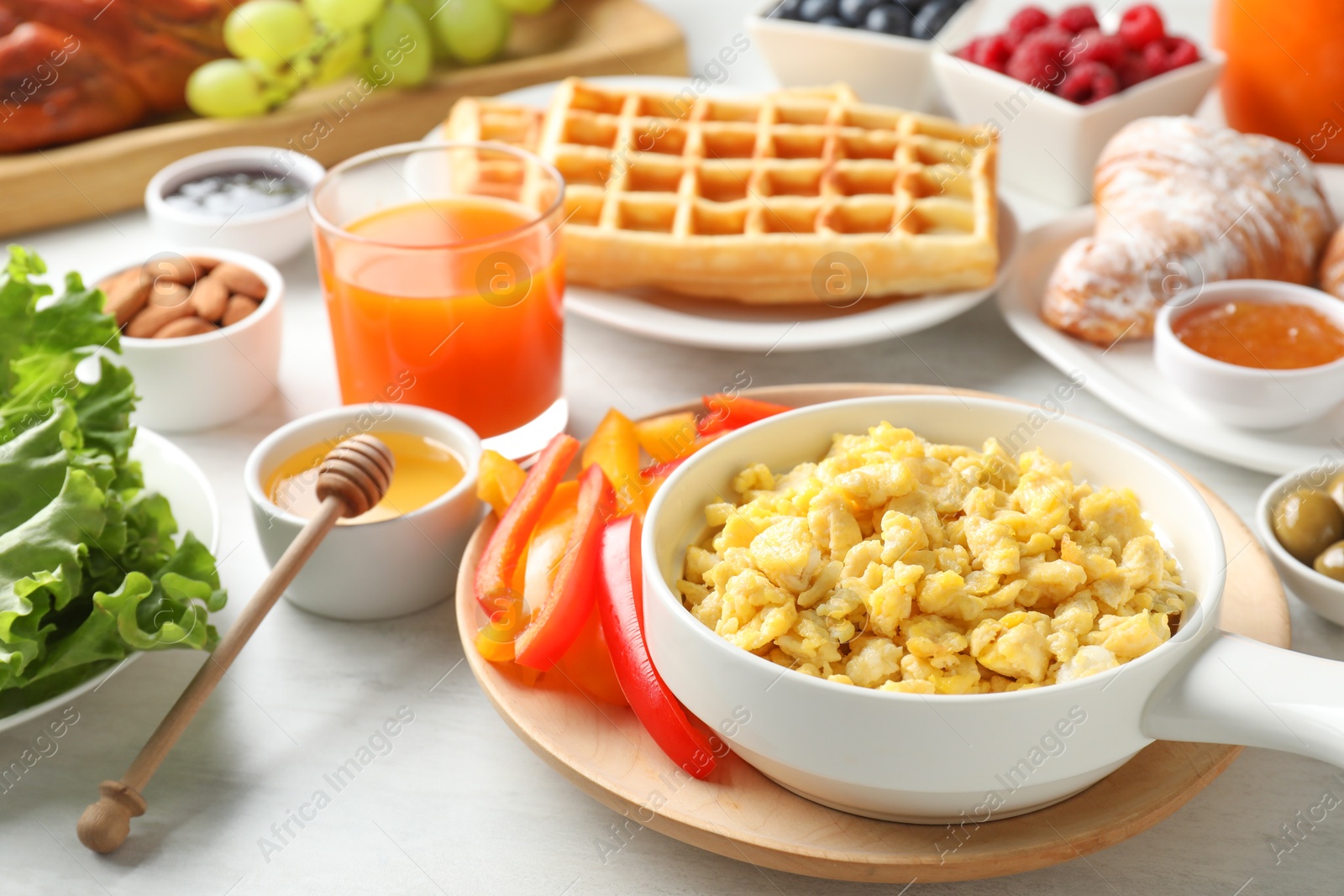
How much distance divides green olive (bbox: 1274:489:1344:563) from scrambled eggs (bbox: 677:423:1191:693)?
323 mm

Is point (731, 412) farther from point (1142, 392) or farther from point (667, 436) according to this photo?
point (1142, 392)

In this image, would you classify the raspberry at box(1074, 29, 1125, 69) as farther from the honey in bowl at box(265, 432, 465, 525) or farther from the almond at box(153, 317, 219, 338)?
the almond at box(153, 317, 219, 338)

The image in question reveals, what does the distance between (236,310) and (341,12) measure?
0.85 meters

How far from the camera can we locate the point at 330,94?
2361 mm

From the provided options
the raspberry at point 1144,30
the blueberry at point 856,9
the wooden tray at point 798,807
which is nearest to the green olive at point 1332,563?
the wooden tray at point 798,807

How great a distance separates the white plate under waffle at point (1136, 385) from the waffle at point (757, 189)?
11 centimetres

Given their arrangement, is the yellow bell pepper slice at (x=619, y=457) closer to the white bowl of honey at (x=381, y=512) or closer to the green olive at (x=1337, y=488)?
the white bowl of honey at (x=381, y=512)

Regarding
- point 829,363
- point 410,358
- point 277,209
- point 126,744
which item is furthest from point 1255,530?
point 277,209

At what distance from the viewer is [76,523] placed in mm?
1068

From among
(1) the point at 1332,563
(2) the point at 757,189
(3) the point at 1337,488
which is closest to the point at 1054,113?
(2) the point at 757,189

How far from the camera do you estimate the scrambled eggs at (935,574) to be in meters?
0.91

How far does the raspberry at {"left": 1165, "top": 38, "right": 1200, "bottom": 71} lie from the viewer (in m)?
2.06

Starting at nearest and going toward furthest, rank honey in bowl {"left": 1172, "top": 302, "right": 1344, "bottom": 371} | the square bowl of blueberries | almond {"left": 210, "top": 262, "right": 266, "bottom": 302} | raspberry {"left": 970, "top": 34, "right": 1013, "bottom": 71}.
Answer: honey in bowl {"left": 1172, "top": 302, "right": 1344, "bottom": 371}, almond {"left": 210, "top": 262, "right": 266, "bottom": 302}, raspberry {"left": 970, "top": 34, "right": 1013, "bottom": 71}, the square bowl of blueberries

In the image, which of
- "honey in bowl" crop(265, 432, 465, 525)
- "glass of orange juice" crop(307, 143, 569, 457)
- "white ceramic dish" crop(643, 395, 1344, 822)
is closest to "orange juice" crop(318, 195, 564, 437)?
"glass of orange juice" crop(307, 143, 569, 457)
